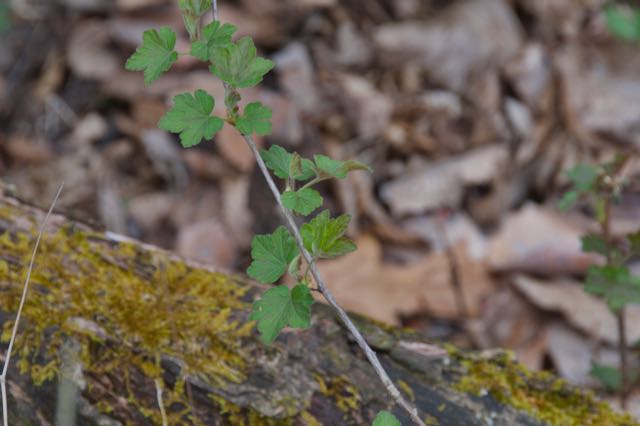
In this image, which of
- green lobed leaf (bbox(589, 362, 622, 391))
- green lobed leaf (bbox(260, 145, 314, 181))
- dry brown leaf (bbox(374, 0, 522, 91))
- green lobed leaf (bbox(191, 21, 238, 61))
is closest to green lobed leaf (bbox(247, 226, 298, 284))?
green lobed leaf (bbox(260, 145, 314, 181))

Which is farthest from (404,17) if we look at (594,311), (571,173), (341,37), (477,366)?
(477,366)

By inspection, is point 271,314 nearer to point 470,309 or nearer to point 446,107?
point 470,309

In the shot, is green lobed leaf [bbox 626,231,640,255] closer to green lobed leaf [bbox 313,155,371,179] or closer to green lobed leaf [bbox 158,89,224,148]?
green lobed leaf [bbox 313,155,371,179]

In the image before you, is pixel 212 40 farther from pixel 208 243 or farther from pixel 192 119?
pixel 208 243

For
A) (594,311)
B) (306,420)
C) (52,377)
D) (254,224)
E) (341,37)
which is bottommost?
(306,420)

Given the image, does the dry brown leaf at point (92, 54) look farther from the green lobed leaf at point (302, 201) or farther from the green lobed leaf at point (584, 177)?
the green lobed leaf at point (302, 201)

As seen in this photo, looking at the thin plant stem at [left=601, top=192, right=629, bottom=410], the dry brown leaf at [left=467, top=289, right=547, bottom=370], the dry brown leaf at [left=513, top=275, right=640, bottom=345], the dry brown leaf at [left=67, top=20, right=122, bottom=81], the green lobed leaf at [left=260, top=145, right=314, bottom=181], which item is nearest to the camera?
the green lobed leaf at [left=260, top=145, right=314, bottom=181]
